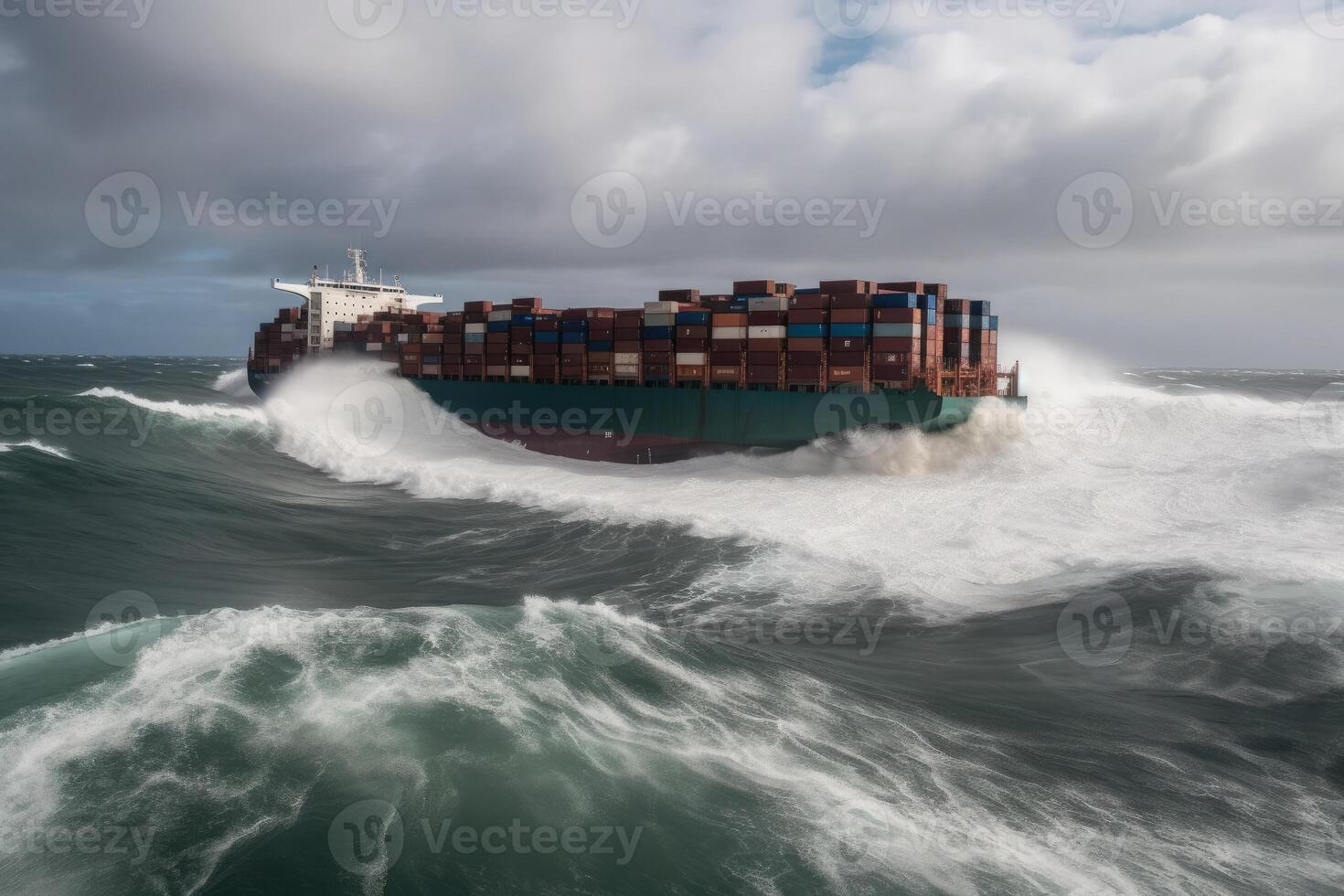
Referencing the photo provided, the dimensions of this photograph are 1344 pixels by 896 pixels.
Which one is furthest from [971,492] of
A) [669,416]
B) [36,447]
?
[36,447]

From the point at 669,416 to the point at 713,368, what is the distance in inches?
136

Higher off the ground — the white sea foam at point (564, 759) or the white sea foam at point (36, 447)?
the white sea foam at point (36, 447)

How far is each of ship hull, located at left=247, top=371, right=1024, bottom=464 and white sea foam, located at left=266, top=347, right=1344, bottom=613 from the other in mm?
1025

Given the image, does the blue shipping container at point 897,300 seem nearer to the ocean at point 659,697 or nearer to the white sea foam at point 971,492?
the white sea foam at point 971,492

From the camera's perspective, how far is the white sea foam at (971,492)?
20.6 m

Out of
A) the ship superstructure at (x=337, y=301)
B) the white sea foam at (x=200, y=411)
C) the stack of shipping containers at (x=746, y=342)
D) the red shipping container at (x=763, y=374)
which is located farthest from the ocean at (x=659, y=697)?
the ship superstructure at (x=337, y=301)

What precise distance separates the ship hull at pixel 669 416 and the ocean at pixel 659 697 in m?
9.66

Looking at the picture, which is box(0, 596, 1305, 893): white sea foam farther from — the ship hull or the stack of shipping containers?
the stack of shipping containers

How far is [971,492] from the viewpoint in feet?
97.6

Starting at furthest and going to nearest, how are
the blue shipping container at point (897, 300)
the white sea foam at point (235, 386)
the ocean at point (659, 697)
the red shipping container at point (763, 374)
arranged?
the white sea foam at point (235, 386) < the red shipping container at point (763, 374) < the blue shipping container at point (897, 300) < the ocean at point (659, 697)

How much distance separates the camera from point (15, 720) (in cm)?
938

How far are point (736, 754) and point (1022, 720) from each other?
486 cm

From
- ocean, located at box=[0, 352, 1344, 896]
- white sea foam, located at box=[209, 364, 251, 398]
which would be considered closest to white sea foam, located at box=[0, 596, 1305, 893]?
ocean, located at box=[0, 352, 1344, 896]

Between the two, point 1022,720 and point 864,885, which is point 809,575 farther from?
point 864,885
